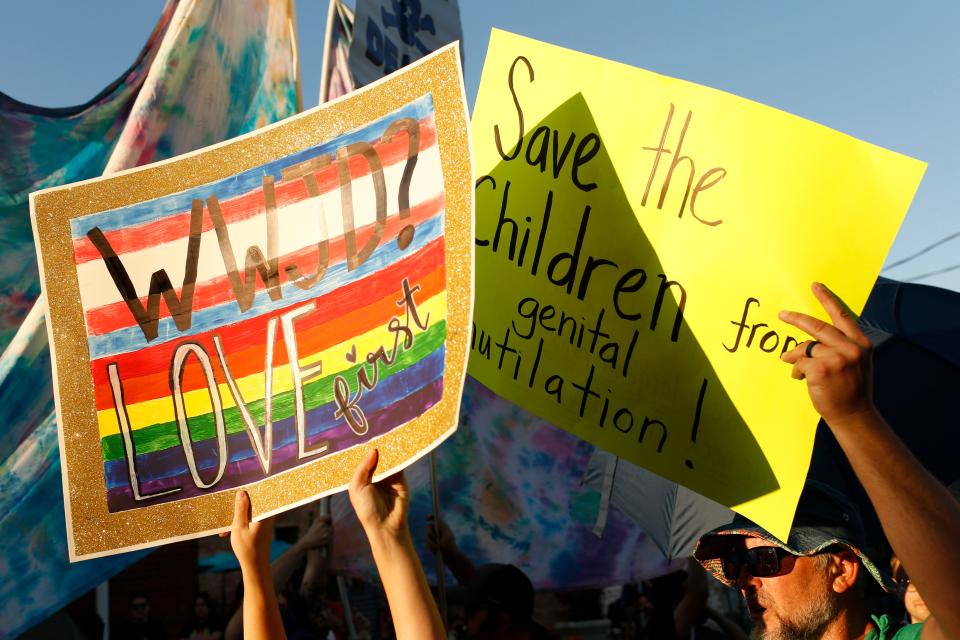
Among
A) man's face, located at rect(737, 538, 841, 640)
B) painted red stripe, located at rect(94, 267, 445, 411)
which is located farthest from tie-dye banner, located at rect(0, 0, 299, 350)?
man's face, located at rect(737, 538, 841, 640)

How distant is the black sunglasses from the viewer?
1.81 metres

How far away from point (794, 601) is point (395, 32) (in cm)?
308

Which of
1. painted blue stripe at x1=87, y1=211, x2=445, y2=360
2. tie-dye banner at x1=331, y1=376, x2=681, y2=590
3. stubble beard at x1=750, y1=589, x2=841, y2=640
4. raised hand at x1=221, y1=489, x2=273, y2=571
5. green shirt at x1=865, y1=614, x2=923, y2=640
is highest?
painted blue stripe at x1=87, y1=211, x2=445, y2=360

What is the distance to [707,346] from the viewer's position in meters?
1.88

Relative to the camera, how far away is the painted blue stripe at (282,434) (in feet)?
5.49

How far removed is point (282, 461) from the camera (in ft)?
5.96

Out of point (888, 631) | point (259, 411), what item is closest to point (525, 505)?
point (259, 411)

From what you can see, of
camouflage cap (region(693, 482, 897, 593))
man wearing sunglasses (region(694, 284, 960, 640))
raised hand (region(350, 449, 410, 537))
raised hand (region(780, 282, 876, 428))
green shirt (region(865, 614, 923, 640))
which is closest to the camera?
man wearing sunglasses (region(694, 284, 960, 640))

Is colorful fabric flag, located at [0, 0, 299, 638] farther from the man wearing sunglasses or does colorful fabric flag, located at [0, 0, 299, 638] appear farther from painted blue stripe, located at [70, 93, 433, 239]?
the man wearing sunglasses

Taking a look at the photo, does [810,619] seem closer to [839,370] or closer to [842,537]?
[842,537]

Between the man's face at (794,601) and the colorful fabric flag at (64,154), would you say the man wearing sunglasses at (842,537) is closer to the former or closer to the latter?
the man's face at (794,601)

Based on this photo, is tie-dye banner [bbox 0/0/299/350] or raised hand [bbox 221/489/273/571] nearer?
raised hand [bbox 221/489/273/571]

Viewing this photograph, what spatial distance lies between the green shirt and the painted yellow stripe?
915mm

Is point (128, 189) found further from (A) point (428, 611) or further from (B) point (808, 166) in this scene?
(B) point (808, 166)
